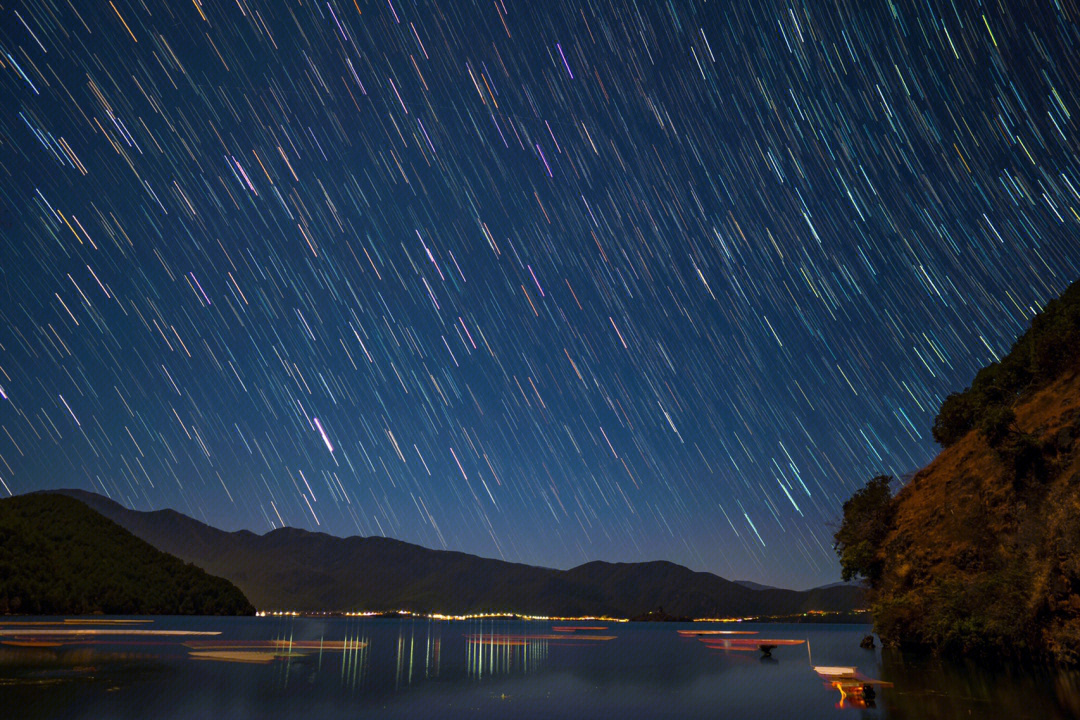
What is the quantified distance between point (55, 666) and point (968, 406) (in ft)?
212

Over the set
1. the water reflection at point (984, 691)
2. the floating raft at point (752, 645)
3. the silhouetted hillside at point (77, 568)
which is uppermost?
the silhouetted hillside at point (77, 568)

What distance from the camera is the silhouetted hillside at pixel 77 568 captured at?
141875 mm

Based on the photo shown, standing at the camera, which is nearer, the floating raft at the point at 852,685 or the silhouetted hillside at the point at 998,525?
the floating raft at the point at 852,685

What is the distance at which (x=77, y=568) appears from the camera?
16350 cm

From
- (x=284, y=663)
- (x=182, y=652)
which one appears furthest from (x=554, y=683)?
(x=182, y=652)

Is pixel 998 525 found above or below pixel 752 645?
above

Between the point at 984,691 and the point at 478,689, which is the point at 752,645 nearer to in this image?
the point at 984,691

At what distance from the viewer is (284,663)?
153ft

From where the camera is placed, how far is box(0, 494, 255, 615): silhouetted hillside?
142m

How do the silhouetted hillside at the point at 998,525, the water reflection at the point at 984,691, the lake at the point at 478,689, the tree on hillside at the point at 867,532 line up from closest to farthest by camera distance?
the water reflection at the point at 984,691 → the lake at the point at 478,689 → the silhouetted hillside at the point at 998,525 → the tree on hillside at the point at 867,532

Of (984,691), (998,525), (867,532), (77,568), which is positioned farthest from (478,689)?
(77,568)

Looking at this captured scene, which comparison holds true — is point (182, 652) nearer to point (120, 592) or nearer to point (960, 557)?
point (960, 557)

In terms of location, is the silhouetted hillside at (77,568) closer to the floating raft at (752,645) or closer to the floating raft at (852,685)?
the floating raft at (752,645)

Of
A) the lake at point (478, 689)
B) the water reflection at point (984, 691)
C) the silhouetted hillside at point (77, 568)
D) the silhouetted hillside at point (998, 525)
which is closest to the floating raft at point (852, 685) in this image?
the lake at point (478, 689)
